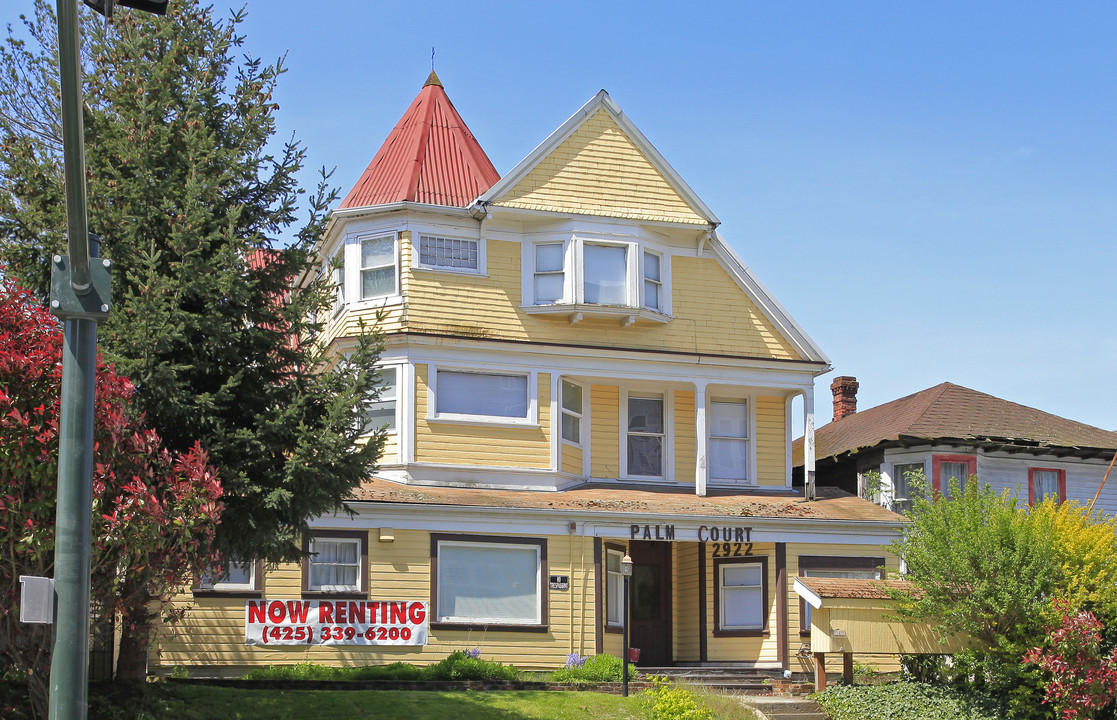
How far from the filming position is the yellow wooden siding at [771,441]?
92.7ft

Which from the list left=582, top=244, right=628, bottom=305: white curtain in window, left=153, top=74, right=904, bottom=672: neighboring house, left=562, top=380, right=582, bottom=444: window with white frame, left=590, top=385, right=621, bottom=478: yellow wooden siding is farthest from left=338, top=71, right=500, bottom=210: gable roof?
left=590, top=385, right=621, bottom=478: yellow wooden siding

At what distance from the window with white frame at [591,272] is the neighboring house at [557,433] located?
0.05m

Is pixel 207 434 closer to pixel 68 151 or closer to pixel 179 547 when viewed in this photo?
pixel 179 547

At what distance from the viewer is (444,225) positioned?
26.4m

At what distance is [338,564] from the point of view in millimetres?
23188

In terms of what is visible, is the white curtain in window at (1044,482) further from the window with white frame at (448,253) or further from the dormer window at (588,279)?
the window with white frame at (448,253)

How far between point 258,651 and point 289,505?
7.77 m

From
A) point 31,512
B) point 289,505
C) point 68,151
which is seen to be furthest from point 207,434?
point 68,151

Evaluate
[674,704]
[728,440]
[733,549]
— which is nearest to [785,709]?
[674,704]

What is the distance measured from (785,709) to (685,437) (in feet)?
27.0

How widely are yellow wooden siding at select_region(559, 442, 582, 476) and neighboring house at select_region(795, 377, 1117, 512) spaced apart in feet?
23.0

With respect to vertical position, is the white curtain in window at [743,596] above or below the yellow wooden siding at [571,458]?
below

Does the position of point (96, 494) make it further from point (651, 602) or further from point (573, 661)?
point (651, 602)

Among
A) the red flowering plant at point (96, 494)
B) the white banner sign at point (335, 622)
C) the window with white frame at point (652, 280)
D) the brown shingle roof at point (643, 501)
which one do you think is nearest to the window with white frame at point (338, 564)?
the white banner sign at point (335, 622)
